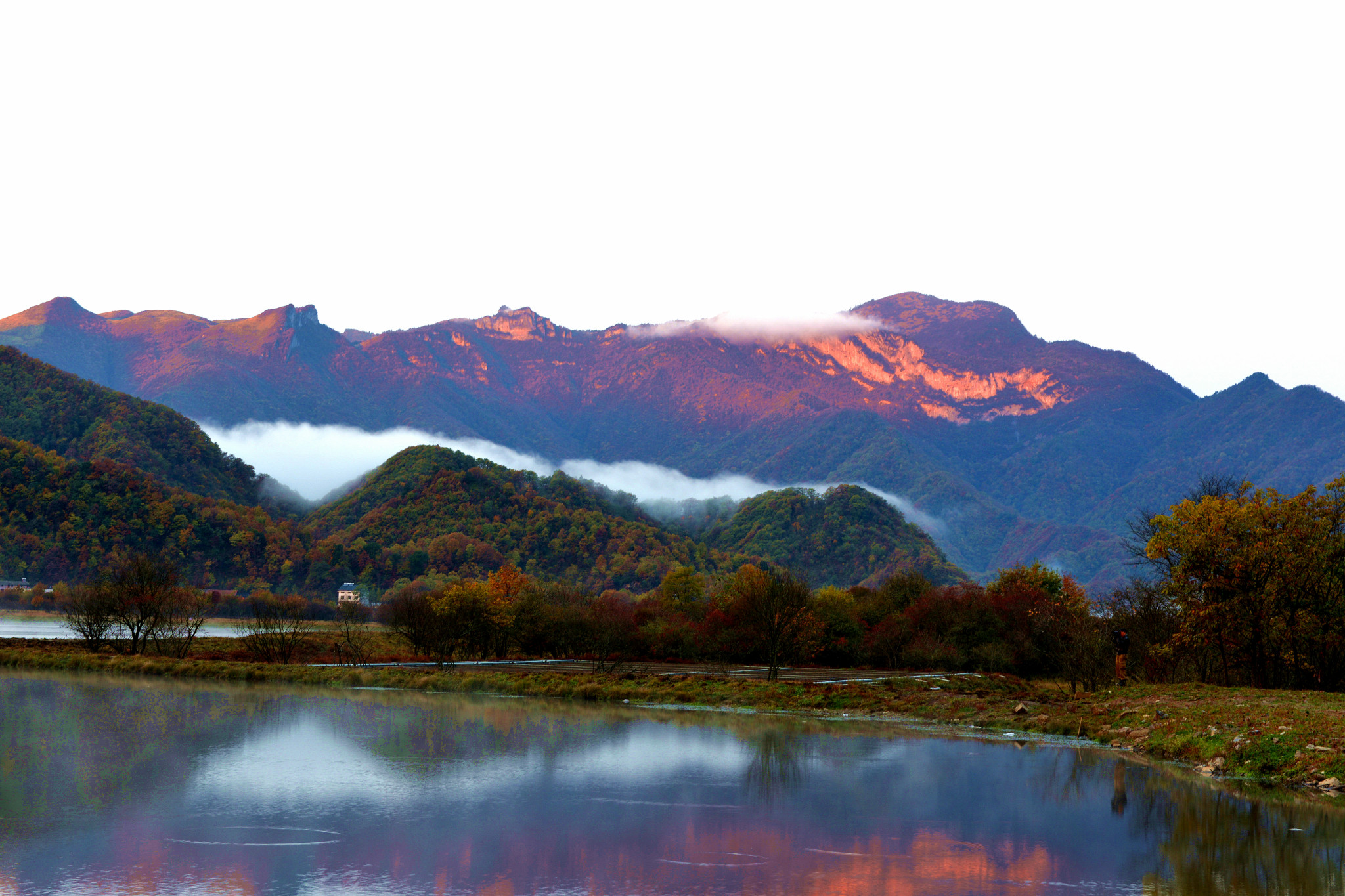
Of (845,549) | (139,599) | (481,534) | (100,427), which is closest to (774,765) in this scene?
(139,599)

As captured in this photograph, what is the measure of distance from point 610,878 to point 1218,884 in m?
8.11

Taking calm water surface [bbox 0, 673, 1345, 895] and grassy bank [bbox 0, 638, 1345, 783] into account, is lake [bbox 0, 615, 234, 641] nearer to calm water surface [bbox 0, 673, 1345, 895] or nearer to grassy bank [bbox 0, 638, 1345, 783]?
grassy bank [bbox 0, 638, 1345, 783]

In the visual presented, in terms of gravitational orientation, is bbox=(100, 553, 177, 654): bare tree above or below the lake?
above

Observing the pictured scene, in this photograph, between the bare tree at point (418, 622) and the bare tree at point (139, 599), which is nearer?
the bare tree at point (139, 599)

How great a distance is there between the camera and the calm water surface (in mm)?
13062

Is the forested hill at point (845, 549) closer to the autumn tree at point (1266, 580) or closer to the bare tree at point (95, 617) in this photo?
the bare tree at point (95, 617)

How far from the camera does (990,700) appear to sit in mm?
36312

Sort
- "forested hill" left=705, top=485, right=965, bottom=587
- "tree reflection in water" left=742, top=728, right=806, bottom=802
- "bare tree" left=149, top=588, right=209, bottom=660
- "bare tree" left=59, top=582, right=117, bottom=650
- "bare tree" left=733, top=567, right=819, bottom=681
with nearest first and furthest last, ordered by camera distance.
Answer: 1. "tree reflection in water" left=742, top=728, right=806, bottom=802
2. "bare tree" left=733, top=567, right=819, bottom=681
3. "bare tree" left=59, top=582, right=117, bottom=650
4. "bare tree" left=149, top=588, right=209, bottom=660
5. "forested hill" left=705, top=485, right=965, bottom=587

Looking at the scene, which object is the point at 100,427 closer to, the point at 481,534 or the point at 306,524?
the point at 306,524

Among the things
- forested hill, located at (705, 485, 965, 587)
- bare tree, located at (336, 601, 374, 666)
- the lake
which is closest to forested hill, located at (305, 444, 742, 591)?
forested hill, located at (705, 485, 965, 587)

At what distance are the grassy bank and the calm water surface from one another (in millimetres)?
2237

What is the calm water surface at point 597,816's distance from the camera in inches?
514

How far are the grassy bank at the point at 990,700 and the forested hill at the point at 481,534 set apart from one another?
349 feet

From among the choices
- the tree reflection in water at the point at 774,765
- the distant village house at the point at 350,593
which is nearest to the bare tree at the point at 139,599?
the tree reflection in water at the point at 774,765
